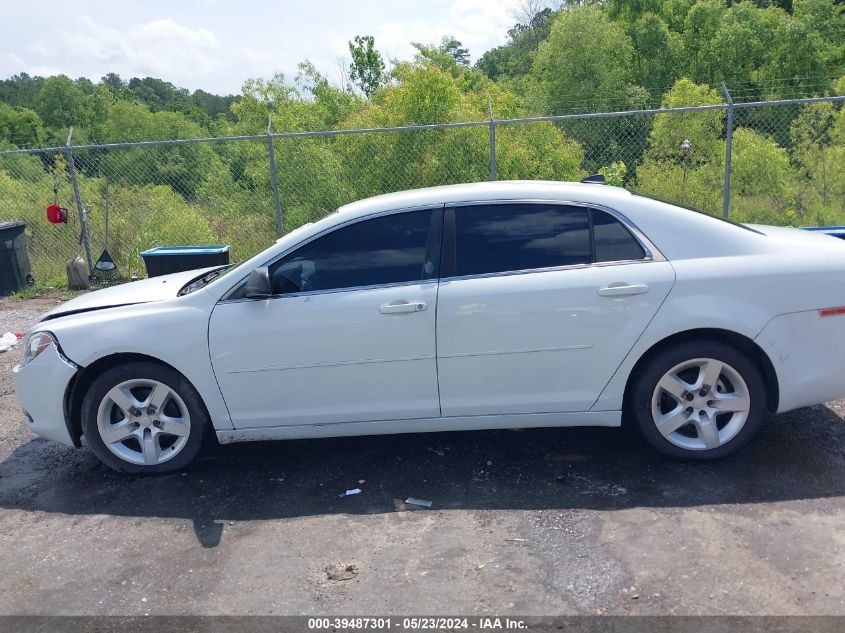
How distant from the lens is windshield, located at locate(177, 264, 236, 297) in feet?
15.9

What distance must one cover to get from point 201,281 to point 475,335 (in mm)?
2031

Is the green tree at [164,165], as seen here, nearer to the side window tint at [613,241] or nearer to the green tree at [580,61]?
the side window tint at [613,241]

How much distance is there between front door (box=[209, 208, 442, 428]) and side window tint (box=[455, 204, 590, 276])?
186 millimetres

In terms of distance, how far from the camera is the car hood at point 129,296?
4.78m

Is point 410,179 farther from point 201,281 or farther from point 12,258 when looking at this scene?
point 201,281

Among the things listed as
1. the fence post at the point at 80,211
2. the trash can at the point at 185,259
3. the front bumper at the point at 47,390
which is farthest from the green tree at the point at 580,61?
the front bumper at the point at 47,390

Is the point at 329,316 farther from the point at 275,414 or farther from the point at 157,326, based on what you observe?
the point at 157,326

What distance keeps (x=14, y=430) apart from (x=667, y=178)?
1049cm

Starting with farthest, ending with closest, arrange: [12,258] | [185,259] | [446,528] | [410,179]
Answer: [410,179], [12,258], [185,259], [446,528]

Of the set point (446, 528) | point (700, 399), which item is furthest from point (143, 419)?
point (700, 399)

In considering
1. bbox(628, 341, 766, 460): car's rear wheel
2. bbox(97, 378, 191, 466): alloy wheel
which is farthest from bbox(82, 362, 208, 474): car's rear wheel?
bbox(628, 341, 766, 460): car's rear wheel

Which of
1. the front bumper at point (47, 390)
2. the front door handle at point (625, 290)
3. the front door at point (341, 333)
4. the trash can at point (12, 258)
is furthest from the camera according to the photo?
the trash can at point (12, 258)

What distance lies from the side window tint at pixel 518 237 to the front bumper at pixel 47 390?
244 centimetres

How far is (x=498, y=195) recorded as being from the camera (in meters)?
4.48
